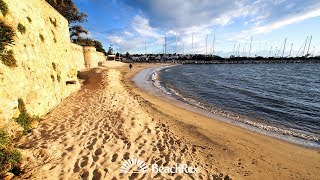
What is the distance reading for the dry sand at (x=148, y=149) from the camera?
715 centimetres

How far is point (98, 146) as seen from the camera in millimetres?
8703

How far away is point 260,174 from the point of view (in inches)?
308

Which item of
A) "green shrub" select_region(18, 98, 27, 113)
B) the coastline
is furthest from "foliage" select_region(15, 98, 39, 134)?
the coastline

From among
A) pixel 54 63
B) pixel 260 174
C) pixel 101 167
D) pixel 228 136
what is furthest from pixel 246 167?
pixel 54 63

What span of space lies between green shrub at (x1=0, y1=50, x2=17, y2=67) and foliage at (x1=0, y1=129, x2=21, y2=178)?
3237mm

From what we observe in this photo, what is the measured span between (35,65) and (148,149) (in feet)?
28.8

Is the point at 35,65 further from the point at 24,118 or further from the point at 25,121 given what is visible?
the point at 25,121

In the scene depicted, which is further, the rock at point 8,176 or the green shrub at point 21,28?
the green shrub at point 21,28

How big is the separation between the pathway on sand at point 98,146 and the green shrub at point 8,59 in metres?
3.42

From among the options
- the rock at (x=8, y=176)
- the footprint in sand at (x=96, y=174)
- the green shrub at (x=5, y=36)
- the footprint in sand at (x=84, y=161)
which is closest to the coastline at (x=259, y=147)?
the footprint in sand at (x=96, y=174)

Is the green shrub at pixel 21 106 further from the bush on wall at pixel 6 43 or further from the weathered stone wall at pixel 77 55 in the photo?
the weathered stone wall at pixel 77 55

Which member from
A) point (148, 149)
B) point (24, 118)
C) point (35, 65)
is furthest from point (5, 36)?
point (148, 149)

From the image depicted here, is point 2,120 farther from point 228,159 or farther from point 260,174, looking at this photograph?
point 260,174

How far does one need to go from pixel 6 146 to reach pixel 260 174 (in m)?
9.67
